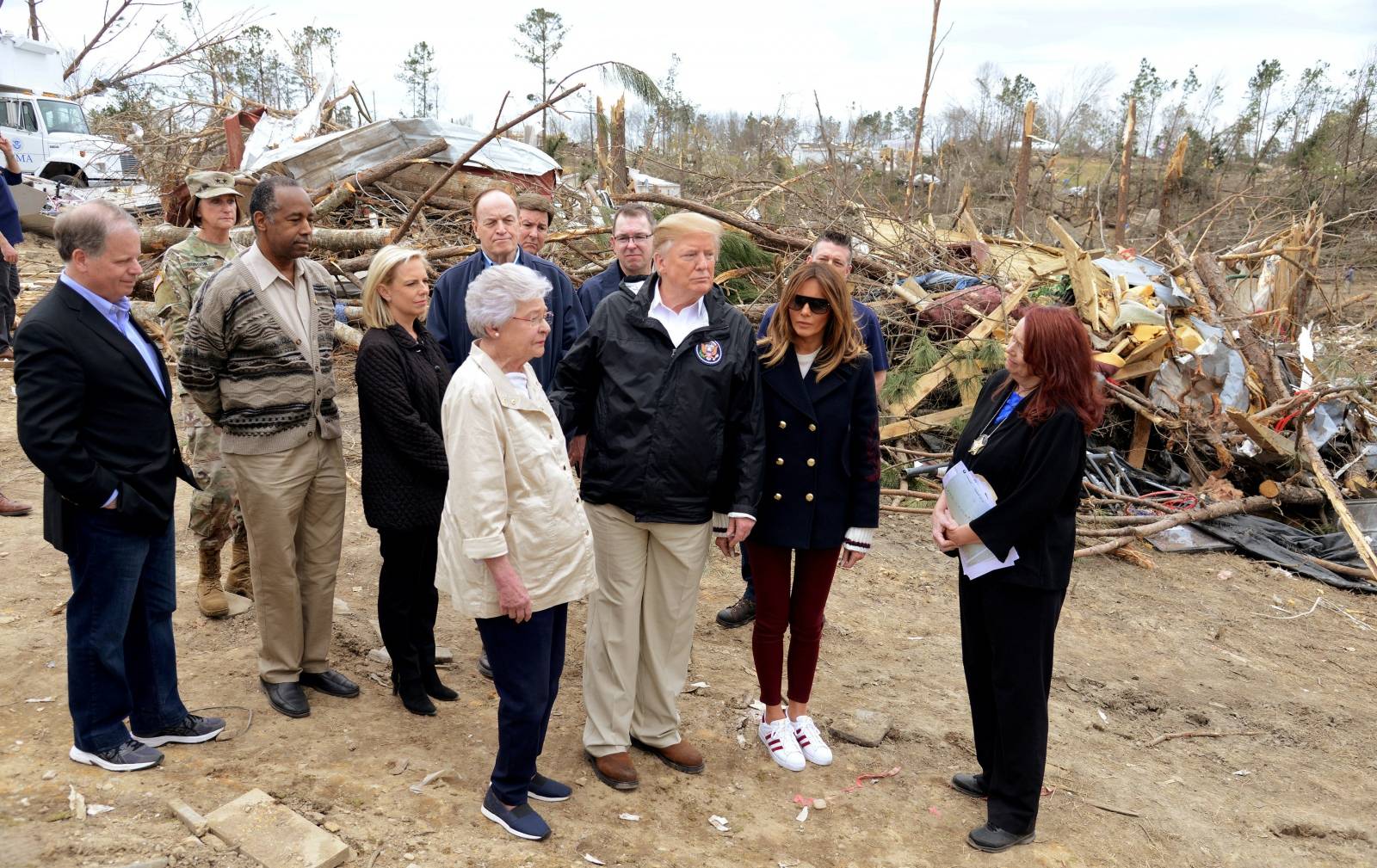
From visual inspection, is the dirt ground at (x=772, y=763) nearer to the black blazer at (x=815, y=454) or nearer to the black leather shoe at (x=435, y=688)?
the black leather shoe at (x=435, y=688)

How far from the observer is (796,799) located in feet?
→ 10.5

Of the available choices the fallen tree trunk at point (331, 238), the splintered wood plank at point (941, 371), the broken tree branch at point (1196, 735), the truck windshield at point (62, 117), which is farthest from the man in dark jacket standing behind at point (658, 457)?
the truck windshield at point (62, 117)

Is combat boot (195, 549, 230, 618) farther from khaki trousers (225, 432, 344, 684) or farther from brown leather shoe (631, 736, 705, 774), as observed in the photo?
brown leather shoe (631, 736, 705, 774)

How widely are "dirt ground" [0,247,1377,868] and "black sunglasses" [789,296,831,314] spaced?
169cm

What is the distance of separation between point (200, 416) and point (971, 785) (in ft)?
11.0

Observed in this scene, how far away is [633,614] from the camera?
3.13m

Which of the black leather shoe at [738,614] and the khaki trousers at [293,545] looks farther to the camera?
the black leather shoe at [738,614]

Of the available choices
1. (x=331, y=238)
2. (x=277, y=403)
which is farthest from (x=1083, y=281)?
(x=277, y=403)

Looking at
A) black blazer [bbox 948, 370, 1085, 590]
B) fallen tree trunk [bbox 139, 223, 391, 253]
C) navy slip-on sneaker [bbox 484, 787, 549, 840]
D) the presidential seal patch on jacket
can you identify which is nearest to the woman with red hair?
black blazer [bbox 948, 370, 1085, 590]

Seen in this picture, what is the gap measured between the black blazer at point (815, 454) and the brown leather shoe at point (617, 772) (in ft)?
2.95

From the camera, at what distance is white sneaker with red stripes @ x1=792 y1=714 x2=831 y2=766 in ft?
11.3

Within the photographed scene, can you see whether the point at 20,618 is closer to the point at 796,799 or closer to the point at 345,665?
the point at 345,665

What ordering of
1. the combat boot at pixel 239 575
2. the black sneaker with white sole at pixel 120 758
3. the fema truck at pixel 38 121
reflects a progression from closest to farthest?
1. the black sneaker with white sole at pixel 120 758
2. the combat boot at pixel 239 575
3. the fema truck at pixel 38 121

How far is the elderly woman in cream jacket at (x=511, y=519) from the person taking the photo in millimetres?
2510
